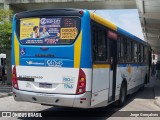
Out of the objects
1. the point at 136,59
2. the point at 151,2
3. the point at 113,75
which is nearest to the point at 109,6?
the point at 151,2

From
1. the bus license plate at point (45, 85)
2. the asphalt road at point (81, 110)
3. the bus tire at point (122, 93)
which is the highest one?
the bus license plate at point (45, 85)

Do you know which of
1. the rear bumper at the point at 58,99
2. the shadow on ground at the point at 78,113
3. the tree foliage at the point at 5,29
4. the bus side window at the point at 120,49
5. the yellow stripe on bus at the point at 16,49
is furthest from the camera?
the tree foliage at the point at 5,29

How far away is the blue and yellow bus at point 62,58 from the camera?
8.90 m

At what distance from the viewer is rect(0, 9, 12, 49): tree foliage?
18922mm

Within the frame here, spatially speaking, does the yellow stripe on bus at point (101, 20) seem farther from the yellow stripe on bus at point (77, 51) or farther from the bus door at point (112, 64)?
the yellow stripe on bus at point (77, 51)

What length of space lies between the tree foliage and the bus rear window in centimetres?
929

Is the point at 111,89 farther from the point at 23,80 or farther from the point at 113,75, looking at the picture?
the point at 23,80

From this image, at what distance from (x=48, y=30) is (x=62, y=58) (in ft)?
2.90

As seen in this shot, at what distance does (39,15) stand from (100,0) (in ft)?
39.4

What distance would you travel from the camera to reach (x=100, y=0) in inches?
829

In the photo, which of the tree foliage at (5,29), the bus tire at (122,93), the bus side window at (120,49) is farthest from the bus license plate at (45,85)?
the tree foliage at (5,29)

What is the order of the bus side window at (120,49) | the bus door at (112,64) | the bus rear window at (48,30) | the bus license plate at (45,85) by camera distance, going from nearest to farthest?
the bus rear window at (48,30) → the bus license plate at (45,85) → the bus door at (112,64) → the bus side window at (120,49)

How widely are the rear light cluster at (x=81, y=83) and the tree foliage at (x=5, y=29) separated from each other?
10913 millimetres

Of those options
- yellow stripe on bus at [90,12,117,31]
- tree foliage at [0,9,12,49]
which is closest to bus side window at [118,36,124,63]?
yellow stripe on bus at [90,12,117,31]
